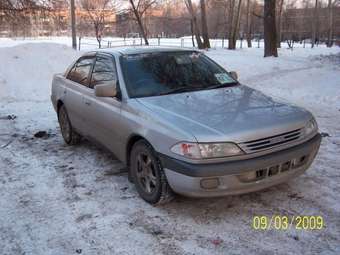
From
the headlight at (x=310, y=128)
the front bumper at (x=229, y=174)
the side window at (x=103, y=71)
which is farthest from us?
the side window at (x=103, y=71)

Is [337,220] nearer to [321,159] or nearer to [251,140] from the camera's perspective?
[251,140]

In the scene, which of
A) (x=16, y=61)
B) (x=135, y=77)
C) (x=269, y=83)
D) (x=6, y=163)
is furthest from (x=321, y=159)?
(x=16, y=61)

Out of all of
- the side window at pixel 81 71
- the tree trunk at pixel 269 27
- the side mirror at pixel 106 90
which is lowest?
the side mirror at pixel 106 90

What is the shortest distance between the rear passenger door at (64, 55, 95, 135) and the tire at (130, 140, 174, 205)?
4.91 feet

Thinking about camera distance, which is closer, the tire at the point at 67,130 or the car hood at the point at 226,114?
the car hood at the point at 226,114

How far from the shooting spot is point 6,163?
564 cm

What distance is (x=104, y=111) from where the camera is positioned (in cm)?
486

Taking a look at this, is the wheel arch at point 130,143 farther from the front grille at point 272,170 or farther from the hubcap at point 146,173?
the front grille at point 272,170

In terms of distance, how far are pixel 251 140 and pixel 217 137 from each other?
318mm

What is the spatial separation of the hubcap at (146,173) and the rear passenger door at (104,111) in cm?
41

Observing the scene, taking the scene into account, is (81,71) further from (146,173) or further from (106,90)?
(146,173)

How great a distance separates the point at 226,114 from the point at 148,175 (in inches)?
39.4

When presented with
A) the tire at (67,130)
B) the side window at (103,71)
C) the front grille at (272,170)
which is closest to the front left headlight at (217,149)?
the front grille at (272,170)

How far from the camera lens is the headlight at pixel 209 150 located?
3514 millimetres
